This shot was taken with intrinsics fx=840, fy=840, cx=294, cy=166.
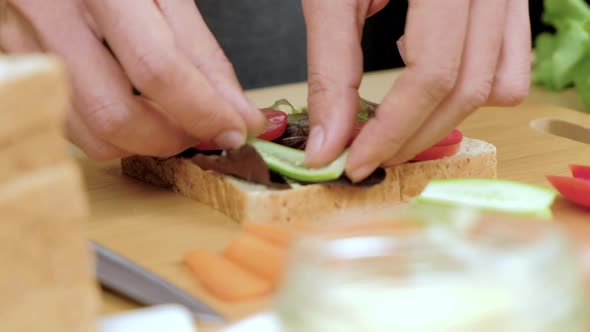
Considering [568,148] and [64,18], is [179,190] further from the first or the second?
[568,148]

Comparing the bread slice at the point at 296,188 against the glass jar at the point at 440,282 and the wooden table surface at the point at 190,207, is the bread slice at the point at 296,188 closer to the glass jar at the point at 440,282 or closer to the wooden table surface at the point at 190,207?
the wooden table surface at the point at 190,207

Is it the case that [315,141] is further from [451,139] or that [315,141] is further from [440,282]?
[440,282]

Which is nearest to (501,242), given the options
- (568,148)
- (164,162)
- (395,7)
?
(164,162)

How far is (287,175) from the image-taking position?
4.81ft

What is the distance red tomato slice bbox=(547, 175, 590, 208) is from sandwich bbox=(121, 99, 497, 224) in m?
0.18

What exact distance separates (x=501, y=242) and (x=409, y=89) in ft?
2.31

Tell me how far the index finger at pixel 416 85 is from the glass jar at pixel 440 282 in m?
0.64

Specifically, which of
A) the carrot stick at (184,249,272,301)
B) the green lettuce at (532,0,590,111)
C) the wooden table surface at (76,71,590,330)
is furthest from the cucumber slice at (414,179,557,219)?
the green lettuce at (532,0,590,111)

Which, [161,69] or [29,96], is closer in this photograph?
[29,96]

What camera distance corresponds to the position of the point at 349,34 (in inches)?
62.7

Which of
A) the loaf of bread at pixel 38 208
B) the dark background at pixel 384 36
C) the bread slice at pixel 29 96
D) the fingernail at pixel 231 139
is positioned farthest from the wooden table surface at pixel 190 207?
the dark background at pixel 384 36

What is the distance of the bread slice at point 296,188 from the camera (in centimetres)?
141

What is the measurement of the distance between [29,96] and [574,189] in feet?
3.26

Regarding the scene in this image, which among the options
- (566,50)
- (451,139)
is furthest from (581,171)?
(566,50)
